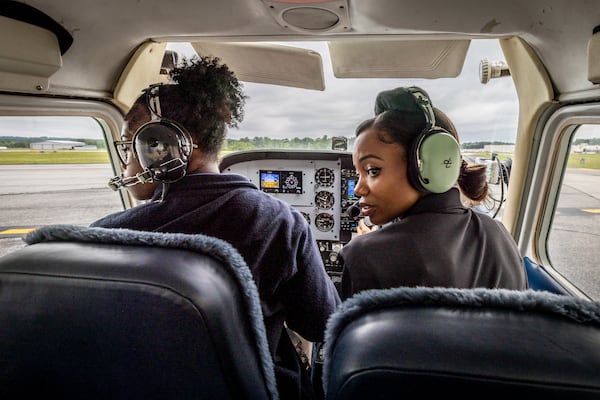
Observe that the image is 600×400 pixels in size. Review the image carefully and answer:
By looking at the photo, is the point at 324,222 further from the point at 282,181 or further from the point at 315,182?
the point at 282,181

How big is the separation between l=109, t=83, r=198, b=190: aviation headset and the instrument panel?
167 centimetres

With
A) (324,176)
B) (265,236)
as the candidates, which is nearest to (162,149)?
(265,236)

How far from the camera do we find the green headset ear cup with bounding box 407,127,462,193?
3.17ft

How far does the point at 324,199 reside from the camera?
275 centimetres

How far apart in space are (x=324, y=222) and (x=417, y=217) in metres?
1.90

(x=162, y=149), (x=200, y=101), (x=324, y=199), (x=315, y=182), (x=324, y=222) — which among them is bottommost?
(x=324, y=222)

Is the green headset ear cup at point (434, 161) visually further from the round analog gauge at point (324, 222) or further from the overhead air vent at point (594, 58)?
the round analog gauge at point (324, 222)

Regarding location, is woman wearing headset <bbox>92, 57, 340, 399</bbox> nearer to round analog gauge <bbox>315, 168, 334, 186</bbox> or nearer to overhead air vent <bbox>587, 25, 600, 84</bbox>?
overhead air vent <bbox>587, 25, 600, 84</bbox>

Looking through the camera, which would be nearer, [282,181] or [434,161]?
[434,161]

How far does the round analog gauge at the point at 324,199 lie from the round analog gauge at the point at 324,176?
0.07 metres

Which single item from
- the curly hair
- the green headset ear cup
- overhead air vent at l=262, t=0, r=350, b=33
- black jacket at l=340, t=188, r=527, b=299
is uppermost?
overhead air vent at l=262, t=0, r=350, b=33

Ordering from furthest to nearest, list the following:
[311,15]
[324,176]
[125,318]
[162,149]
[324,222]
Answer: [324,222] → [324,176] → [311,15] → [162,149] → [125,318]

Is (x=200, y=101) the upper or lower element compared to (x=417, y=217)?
upper

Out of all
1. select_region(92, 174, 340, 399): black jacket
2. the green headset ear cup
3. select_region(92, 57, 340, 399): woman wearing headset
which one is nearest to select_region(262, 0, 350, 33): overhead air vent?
select_region(92, 57, 340, 399): woman wearing headset
